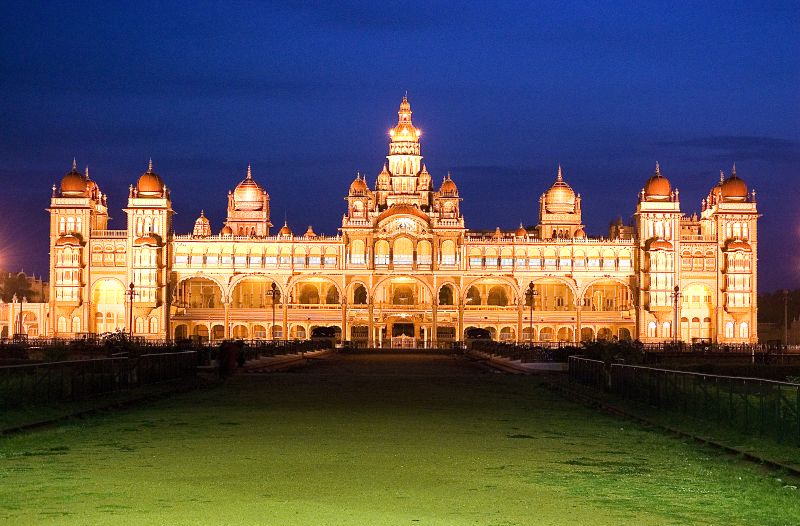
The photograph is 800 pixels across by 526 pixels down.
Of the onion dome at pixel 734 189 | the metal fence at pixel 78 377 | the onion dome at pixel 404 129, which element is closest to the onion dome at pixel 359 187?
the onion dome at pixel 404 129

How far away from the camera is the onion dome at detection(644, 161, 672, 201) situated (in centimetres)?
12625

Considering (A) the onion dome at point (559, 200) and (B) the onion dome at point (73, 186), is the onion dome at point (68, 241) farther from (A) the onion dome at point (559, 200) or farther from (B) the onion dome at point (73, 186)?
(A) the onion dome at point (559, 200)

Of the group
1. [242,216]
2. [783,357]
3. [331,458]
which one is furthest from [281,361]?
[242,216]

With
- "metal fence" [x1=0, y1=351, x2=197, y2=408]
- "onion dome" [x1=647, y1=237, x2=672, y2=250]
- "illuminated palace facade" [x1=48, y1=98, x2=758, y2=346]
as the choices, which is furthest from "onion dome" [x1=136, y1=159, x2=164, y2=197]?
"metal fence" [x1=0, y1=351, x2=197, y2=408]

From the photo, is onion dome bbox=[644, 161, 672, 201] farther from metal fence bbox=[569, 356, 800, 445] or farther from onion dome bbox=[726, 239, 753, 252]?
metal fence bbox=[569, 356, 800, 445]

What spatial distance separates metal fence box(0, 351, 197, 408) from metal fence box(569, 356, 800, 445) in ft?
45.1

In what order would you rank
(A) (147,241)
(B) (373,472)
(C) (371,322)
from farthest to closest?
(C) (371,322), (A) (147,241), (B) (373,472)

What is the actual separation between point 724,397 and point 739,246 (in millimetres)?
101004

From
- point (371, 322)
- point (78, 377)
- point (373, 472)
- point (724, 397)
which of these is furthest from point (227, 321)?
point (373, 472)

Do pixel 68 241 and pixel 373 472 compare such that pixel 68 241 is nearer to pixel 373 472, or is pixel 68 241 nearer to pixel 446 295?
pixel 446 295

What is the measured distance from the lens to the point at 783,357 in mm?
74000

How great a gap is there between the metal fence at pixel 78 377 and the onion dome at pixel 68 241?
80.7 metres

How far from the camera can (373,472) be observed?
58.0 feet

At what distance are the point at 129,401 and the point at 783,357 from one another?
51.3 meters
